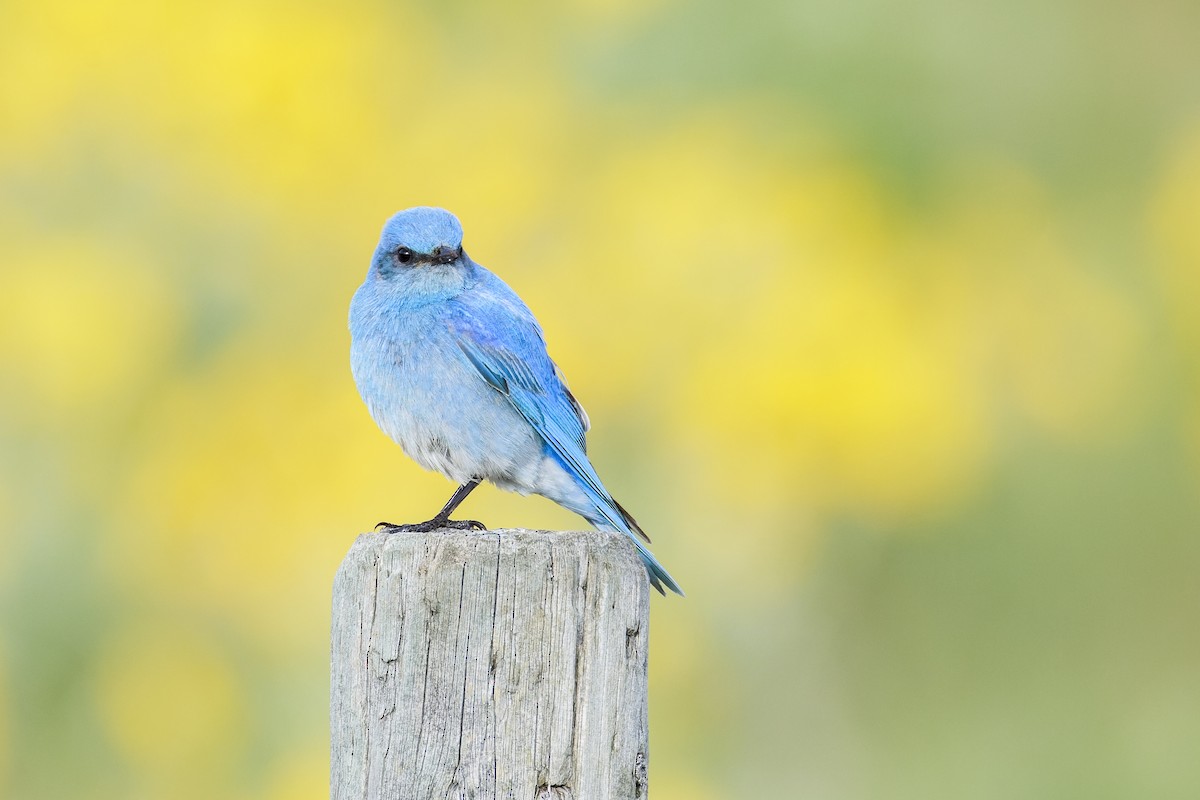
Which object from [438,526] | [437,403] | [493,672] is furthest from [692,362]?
[493,672]

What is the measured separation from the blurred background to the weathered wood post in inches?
181

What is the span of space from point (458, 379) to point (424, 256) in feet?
1.20

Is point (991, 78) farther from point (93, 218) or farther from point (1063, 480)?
point (93, 218)

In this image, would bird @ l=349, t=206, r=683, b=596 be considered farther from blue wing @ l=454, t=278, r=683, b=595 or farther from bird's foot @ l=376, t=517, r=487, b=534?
bird's foot @ l=376, t=517, r=487, b=534

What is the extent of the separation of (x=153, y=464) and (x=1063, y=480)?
547 cm

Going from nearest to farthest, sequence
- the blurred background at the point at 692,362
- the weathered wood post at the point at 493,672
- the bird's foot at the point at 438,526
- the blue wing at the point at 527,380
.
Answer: the weathered wood post at the point at 493,672, the bird's foot at the point at 438,526, the blue wing at the point at 527,380, the blurred background at the point at 692,362

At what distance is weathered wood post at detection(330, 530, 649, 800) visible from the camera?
2719 mm

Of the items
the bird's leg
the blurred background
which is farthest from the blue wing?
the blurred background

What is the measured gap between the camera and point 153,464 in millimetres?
8570

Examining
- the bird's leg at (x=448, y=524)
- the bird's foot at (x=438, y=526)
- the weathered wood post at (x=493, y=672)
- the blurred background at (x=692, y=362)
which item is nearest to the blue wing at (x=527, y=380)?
the bird's leg at (x=448, y=524)

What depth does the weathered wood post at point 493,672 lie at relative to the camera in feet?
8.92

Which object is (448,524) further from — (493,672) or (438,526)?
(493,672)

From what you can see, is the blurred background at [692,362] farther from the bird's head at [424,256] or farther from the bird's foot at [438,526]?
the bird's foot at [438,526]

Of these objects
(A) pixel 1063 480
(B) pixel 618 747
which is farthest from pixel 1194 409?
(B) pixel 618 747
